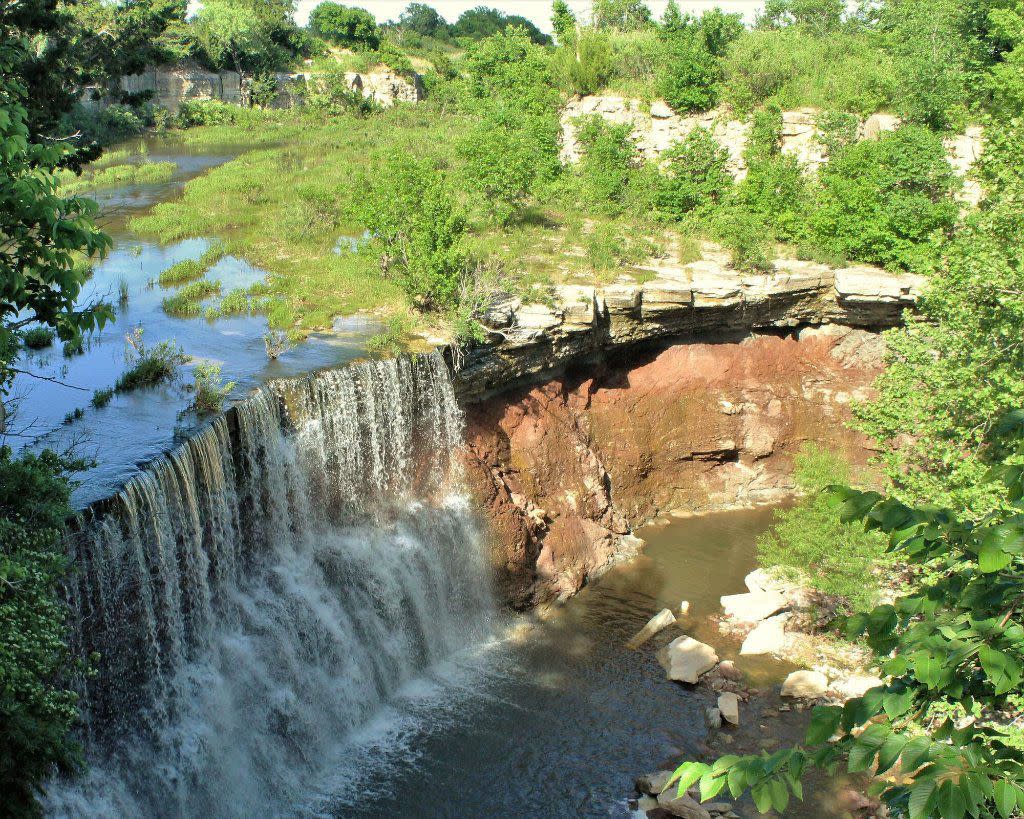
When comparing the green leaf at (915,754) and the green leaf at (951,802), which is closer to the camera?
the green leaf at (951,802)

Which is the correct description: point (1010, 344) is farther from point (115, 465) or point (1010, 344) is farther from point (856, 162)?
point (115, 465)

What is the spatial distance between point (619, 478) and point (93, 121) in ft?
85.9

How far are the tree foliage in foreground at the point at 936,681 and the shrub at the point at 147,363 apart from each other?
1385 centimetres

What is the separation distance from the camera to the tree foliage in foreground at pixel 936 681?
3.82m

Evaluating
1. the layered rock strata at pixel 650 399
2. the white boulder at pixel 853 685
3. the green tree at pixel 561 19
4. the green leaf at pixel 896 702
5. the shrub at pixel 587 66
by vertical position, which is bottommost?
the white boulder at pixel 853 685

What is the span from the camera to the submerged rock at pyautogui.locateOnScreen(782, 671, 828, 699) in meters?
15.4

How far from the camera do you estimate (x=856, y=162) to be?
24703 millimetres

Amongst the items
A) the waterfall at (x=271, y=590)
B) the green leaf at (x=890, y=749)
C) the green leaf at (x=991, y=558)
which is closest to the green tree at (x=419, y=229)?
the waterfall at (x=271, y=590)

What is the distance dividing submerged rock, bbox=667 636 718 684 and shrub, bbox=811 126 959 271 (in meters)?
11.6

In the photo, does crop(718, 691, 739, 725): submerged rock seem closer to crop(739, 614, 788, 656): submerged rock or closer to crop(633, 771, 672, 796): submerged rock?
crop(739, 614, 788, 656): submerged rock

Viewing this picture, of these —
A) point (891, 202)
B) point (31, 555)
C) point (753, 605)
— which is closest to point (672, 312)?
point (891, 202)

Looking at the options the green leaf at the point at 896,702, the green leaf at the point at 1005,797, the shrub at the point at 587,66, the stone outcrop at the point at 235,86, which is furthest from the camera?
the stone outcrop at the point at 235,86

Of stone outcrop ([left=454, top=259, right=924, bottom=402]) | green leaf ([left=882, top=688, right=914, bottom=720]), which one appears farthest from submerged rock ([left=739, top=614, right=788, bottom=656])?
green leaf ([left=882, top=688, right=914, bottom=720])

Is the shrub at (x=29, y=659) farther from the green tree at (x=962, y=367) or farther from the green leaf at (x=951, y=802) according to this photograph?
the green tree at (x=962, y=367)
